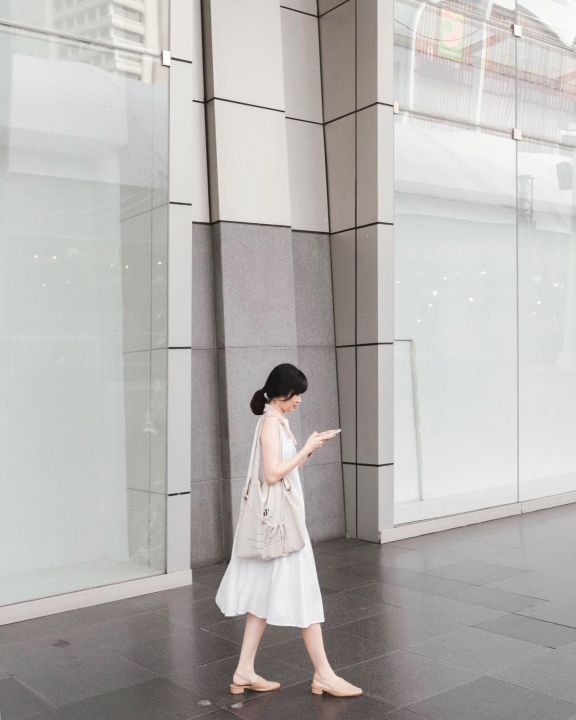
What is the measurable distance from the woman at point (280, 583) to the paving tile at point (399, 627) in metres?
0.99

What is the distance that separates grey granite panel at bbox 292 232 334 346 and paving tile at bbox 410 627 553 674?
4305 millimetres

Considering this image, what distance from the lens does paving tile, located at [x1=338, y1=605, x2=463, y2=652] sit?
6234 millimetres

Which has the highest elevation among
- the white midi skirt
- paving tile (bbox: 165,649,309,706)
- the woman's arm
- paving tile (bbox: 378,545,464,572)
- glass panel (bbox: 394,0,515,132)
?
glass panel (bbox: 394,0,515,132)

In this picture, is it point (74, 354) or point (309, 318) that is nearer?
point (74, 354)

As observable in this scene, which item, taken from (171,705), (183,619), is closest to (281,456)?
(171,705)

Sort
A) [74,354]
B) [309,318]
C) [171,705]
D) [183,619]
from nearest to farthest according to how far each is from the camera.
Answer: [171,705] → [183,619] → [74,354] → [309,318]

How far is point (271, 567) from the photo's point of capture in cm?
516

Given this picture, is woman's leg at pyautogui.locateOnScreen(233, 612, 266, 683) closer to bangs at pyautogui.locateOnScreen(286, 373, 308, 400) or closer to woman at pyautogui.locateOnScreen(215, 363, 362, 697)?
woman at pyautogui.locateOnScreen(215, 363, 362, 697)

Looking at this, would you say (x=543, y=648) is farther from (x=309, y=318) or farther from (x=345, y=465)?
(x=309, y=318)

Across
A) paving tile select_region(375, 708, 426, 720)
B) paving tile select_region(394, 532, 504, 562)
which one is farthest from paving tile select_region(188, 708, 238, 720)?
paving tile select_region(394, 532, 504, 562)

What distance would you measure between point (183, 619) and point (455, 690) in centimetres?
250

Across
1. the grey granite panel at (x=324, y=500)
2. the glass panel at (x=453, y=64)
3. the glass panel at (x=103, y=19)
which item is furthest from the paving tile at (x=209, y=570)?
the glass panel at (x=453, y=64)

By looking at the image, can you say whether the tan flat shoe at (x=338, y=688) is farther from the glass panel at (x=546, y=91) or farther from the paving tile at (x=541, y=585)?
the glass panel at (x=546, y=91)

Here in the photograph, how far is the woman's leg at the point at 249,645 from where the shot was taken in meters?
5.22
